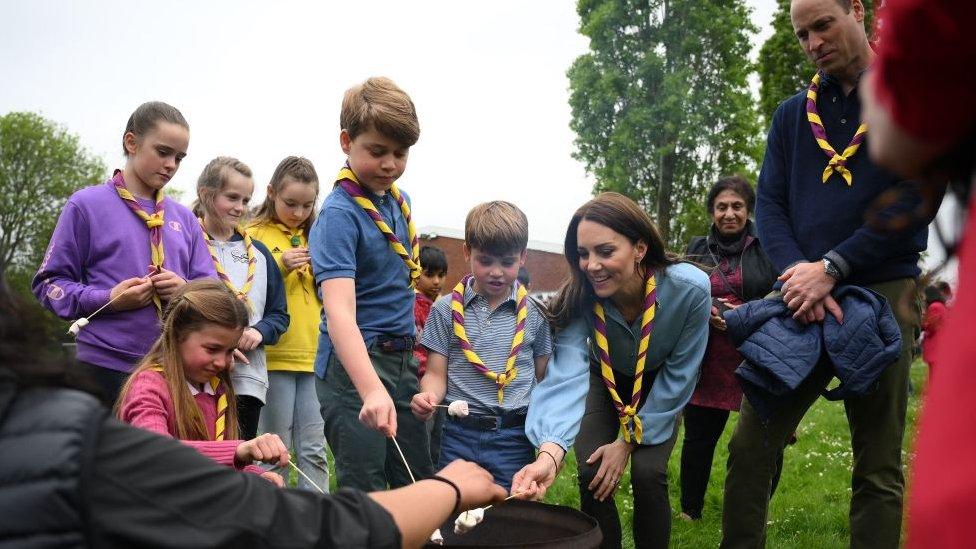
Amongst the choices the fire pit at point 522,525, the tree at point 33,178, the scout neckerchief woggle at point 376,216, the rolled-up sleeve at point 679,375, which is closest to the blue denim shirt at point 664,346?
the rolled-up sleeve at point 679,375

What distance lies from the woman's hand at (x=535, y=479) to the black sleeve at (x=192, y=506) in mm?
1389

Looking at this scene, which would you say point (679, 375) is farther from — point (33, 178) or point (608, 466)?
point (33, 178)

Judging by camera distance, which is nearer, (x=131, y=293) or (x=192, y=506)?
(x=192, y=506)

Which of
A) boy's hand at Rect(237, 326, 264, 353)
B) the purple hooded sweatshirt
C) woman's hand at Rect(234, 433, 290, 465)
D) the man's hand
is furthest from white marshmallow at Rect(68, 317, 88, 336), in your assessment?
the man's hand

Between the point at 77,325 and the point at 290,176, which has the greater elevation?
the point at 290,176

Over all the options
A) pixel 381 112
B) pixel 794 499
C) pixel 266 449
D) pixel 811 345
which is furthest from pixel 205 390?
pixel 794 499

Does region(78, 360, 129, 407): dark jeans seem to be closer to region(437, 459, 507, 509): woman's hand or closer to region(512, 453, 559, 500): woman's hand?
region(512, 453, 559, 500): woman's hand

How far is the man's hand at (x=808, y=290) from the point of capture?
10.8 ft

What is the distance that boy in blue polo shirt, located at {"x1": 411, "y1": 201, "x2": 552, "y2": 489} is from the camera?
12.2 ft

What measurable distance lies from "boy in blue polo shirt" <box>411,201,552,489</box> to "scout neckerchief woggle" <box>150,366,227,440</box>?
2.67 feet

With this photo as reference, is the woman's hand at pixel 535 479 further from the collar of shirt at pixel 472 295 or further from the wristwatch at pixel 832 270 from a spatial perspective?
the wristwatch at pixel 832 270

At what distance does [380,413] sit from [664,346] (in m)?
1.53

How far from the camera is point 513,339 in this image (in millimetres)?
3863

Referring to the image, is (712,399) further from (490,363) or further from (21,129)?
(21,129)
